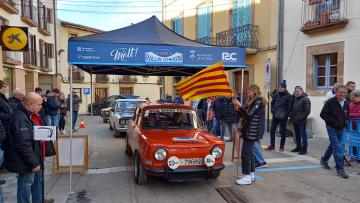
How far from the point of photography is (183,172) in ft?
16.2

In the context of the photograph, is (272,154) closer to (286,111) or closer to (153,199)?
(286,111)

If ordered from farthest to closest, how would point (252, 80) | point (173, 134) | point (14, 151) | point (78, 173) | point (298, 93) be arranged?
point (252, 80) → point (298, 93) → point (78, 173) → point (173, 134) → point (14, 151)

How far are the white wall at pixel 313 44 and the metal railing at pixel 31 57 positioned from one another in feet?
50.5

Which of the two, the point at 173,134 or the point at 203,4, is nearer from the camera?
the point at 173,134

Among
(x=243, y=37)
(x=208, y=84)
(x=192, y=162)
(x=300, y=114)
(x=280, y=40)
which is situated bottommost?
(x=192, y=162)

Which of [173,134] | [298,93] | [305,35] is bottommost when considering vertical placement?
[173,134]

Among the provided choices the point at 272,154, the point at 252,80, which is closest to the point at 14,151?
the point at 272,154

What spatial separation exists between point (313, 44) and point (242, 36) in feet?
→ 12.3

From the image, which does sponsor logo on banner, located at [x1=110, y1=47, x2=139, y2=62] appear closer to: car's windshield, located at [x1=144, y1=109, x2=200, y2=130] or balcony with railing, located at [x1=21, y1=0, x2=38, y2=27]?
car's windshield, located at [x1=144, y1=109, x2=200, y2=130]

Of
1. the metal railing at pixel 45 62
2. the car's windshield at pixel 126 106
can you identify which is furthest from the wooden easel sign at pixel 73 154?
the metal railing at pixel 45 62

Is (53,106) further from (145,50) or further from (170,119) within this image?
(170,119)

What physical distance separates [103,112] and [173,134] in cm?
1316

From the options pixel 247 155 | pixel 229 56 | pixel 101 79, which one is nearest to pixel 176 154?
pixel 247 155

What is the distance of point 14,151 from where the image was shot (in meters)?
3.69
